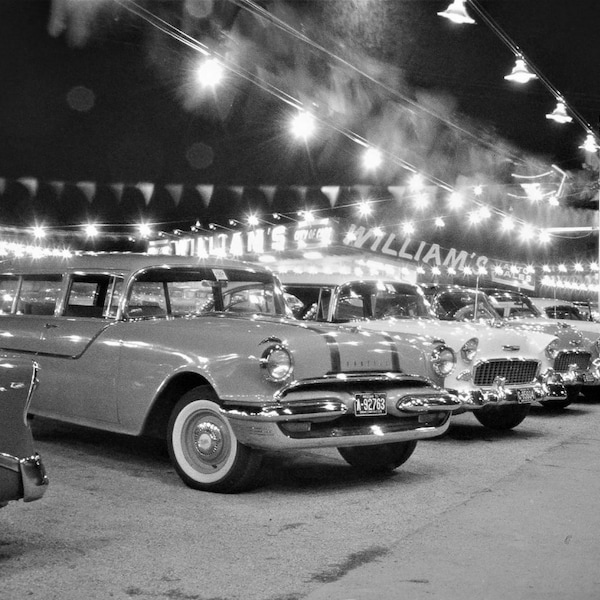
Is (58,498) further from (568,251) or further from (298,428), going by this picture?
(568,251)

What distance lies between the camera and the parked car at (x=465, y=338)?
8.93 meters

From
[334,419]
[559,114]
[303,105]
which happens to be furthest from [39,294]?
[559,114]

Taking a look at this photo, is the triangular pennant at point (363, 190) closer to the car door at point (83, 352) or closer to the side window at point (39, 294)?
the side window at point (39, 294)

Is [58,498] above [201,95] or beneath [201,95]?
beneath

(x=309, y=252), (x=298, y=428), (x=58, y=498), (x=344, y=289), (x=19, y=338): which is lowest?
(x=58, y=498)

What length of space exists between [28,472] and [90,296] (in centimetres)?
342

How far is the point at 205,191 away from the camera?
2045cm

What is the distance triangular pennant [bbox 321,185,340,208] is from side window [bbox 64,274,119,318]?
12242 millimetres

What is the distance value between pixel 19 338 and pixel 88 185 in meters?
13.9

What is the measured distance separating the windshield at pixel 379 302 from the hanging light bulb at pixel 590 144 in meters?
10.9

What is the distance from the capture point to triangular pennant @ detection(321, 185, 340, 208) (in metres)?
19.3

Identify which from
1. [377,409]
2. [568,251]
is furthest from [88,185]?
[568,251]

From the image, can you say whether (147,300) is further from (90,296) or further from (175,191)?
(175,191)

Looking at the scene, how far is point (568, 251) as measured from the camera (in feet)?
123
